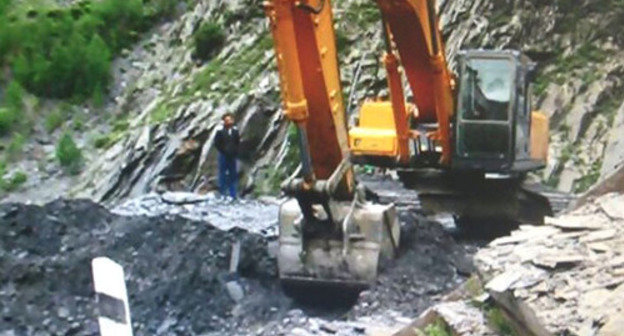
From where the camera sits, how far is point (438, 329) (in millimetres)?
6176

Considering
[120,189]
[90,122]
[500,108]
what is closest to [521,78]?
[500,108]

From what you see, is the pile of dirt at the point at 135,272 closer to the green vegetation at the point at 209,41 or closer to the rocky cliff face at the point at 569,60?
the rocky cliff face at the point at 569,60

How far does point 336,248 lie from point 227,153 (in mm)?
6188

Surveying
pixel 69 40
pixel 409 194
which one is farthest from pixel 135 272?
pixel 69 40

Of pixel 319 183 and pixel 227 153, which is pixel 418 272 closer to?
pixel 319 183

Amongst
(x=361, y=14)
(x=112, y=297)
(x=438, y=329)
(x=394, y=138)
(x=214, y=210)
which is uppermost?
(x=112, y=297)

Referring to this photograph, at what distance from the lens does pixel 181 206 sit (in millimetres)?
15867

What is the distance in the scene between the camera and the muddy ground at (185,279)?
34.2 feet

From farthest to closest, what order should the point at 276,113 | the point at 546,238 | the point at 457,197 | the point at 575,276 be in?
the point at 276,113 → the point at 457,197 → the point at 546,238 → the point at 575,276

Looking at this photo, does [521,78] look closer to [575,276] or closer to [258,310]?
[258,310]

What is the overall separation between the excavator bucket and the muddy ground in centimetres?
19

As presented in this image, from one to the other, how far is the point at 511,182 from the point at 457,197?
0.60 meters

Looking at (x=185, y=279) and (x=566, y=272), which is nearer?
(x=566, y=272)

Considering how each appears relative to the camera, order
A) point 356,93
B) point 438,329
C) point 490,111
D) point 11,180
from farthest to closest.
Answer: point 11,180
point 356,93
point 490,111
point 438,329
